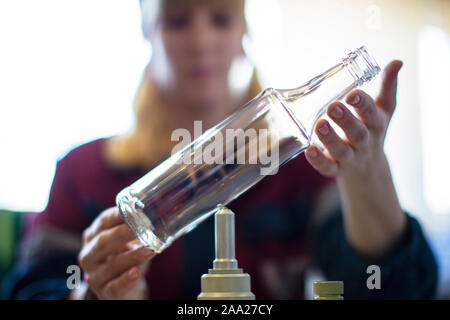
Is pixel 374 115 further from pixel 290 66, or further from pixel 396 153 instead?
pixel 396 153

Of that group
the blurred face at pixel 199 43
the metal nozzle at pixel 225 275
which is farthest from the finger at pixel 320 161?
the blurred face at pixel 199 43

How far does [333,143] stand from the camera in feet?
1.25

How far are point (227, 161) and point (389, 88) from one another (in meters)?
0.15

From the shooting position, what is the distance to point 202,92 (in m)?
0.77

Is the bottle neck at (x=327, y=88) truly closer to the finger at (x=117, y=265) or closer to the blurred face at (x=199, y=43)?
the finger at (x=117, y=265)

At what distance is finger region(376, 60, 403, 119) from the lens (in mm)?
386

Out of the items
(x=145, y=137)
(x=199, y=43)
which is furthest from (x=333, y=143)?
(x=145, y=137)

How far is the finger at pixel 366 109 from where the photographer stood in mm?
358

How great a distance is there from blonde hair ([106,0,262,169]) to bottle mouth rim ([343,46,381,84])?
450mm

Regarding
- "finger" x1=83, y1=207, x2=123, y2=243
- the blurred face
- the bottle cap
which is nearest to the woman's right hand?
"finger" x1=83, y1=207, x2=123, y2=243

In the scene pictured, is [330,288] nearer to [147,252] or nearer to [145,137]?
[147,252]
